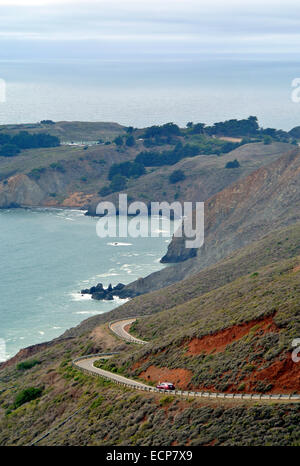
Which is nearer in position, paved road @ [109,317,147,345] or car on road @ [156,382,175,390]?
car on road @ [156,382,175,390]

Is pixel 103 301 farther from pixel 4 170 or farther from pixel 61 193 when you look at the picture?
pixel 4 170

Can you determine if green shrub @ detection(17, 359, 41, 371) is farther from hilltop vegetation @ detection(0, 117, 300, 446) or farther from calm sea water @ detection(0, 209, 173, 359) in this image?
calm sea water @ detection(0, 209, 173, 359)

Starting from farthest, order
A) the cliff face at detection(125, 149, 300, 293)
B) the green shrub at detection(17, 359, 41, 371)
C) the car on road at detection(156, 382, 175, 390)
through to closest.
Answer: the cliff face at detection(125, 149, 300, 293)
the green shrub at detection(17, 359, 41, 371)
the car on road at detection(156, 382, 175, 390)

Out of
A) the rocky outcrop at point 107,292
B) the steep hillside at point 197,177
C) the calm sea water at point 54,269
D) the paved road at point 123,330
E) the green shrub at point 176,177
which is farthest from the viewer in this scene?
the green shrub at point 176,177

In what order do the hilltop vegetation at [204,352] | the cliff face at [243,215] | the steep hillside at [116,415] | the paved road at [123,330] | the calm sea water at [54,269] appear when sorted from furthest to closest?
the cliff face at [243,215] < the calm sea water at [54,269] < the paved road at [123,330] < the hilltop vegetation at [204,352] < the steep hillside at [116,415]

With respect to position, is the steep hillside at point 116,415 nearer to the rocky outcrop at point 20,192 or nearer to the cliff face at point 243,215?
the cliff face at point 243,215

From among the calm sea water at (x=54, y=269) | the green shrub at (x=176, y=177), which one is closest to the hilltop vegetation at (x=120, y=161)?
the green shrub at (x=176, y=177)

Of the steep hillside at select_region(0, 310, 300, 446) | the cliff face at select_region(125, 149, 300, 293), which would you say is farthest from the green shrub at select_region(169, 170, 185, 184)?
the steep hillside at select_region(0, 310, 300, 446)
